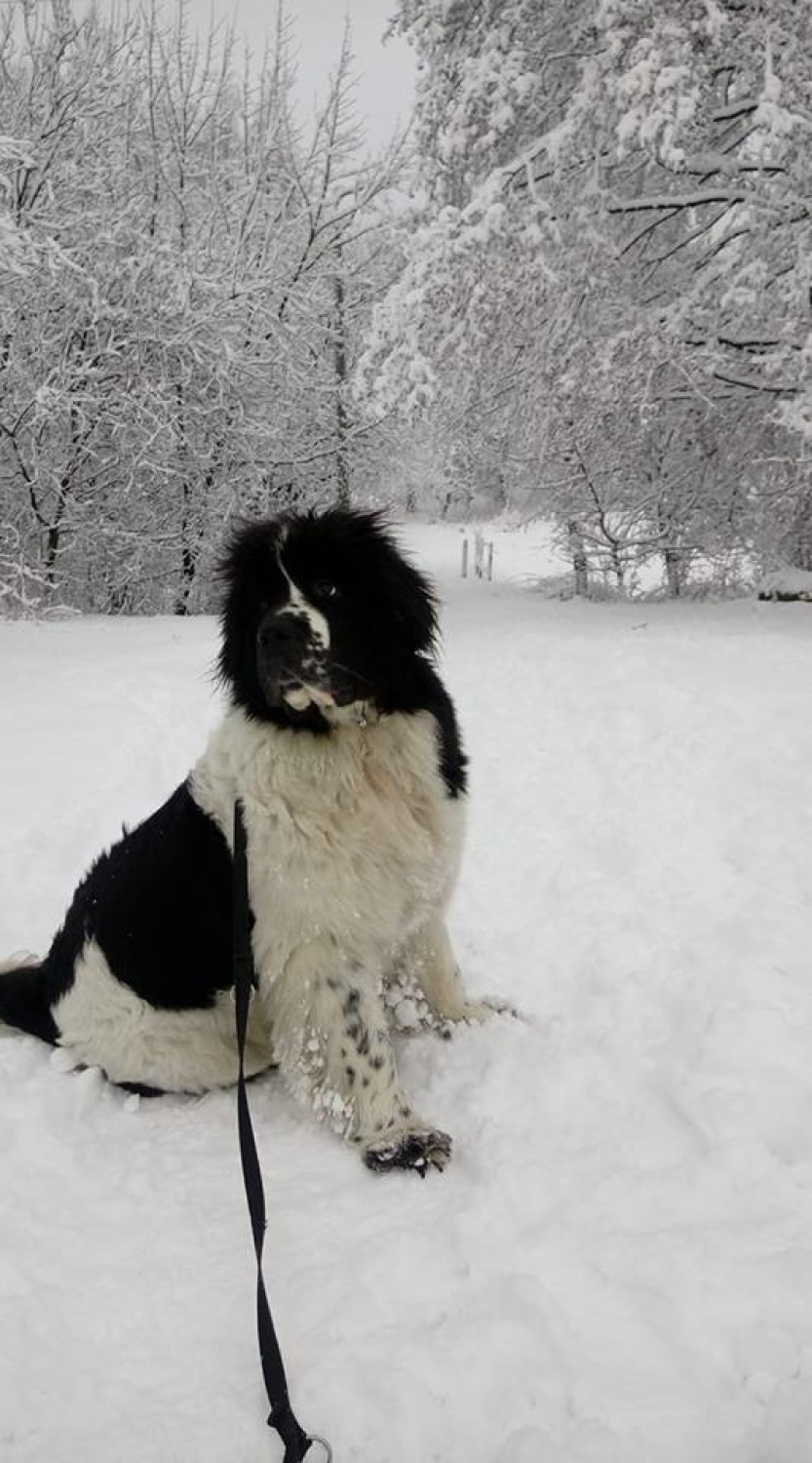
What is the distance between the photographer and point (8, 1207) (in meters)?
2.13

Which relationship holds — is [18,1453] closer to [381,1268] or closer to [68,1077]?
[381,1268]

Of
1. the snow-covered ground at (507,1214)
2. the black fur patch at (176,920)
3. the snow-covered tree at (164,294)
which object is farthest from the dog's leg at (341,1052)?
the snow-covered tree at (164,294)

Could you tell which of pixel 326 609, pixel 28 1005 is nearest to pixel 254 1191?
Result: pixel 28 1005

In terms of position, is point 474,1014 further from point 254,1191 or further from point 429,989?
point 254,1191

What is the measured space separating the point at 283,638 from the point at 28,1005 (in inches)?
59.6

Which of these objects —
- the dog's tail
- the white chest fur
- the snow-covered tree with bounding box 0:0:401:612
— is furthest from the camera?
the snow-covered tree with bounding box 0:0:401:612

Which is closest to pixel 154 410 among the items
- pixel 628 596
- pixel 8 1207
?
pixel 628 596

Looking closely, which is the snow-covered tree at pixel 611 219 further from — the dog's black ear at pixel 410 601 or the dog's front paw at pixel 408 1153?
the dog's front paw at pixel 408 1153

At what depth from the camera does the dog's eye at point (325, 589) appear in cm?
248

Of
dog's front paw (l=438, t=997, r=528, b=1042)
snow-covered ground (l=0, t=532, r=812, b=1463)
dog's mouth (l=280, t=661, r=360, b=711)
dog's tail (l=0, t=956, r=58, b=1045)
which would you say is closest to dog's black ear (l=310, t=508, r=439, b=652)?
dog's mouth (l=280, t=661, r=360, b=711)

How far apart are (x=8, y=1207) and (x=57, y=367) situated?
33.7 feet

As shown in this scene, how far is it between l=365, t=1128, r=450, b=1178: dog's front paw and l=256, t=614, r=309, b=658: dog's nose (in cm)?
136

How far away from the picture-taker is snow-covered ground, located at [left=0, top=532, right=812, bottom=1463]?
61.7 inches

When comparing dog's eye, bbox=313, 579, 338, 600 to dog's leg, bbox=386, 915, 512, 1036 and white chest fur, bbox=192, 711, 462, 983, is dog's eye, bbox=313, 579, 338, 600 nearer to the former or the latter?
white chest fur, bbox=192, 711, 462, 983
